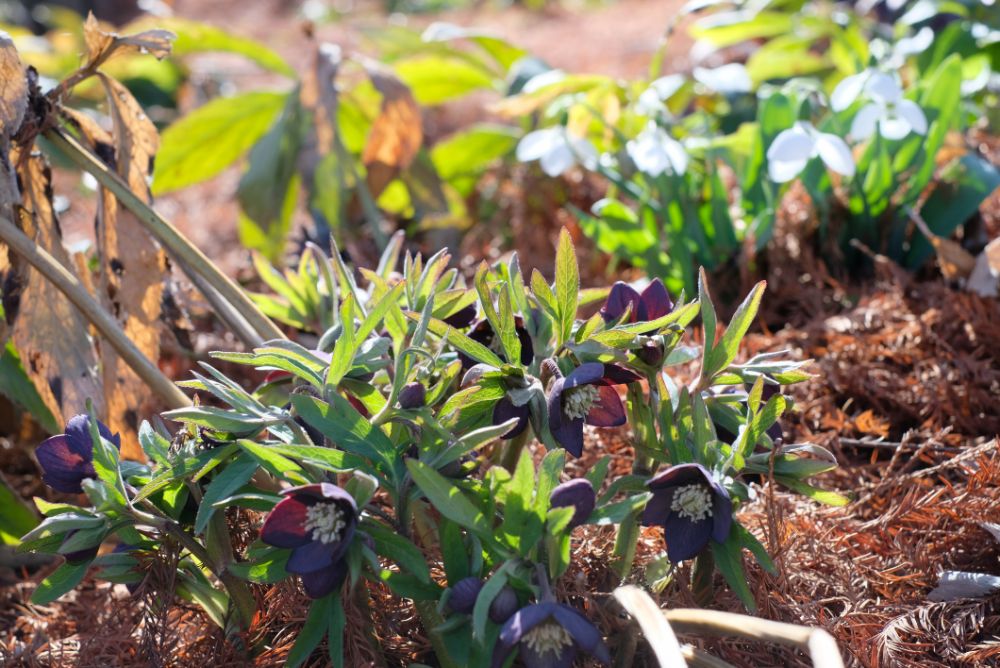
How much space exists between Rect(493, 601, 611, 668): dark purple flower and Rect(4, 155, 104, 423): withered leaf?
532mm

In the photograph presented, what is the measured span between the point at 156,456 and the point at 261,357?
11cm

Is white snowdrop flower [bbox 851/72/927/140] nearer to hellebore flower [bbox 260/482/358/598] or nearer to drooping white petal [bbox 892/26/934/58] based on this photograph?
drooping white petal [bbox 892/26/934/58]

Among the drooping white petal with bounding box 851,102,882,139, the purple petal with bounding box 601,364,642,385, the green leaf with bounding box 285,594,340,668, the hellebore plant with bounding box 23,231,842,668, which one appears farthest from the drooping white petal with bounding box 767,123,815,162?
the green leaf with bounding box 285,594,340,668

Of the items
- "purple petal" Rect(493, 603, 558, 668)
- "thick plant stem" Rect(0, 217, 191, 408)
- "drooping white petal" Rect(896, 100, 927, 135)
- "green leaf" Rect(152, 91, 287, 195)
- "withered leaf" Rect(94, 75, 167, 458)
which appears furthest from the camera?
"green leaf" Rect(152, 91, 287, 195)

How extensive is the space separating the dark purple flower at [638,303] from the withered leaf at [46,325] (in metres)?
0.51

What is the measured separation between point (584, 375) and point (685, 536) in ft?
0.43

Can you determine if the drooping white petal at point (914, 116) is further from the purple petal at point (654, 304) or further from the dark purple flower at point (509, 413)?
the dark purple flower at point (509, 413)

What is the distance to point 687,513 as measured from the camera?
2.05ft

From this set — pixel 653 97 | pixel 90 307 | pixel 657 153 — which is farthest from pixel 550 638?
pixel 653 97

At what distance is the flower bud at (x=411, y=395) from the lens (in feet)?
2.08

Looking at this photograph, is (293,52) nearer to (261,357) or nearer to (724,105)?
(724,105)

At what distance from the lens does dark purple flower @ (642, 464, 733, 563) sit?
608 mm

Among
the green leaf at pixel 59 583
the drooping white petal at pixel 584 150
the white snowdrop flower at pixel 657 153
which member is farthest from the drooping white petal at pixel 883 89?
the green leaf at pixel 59 583

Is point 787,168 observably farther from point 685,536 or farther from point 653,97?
point 685,536
